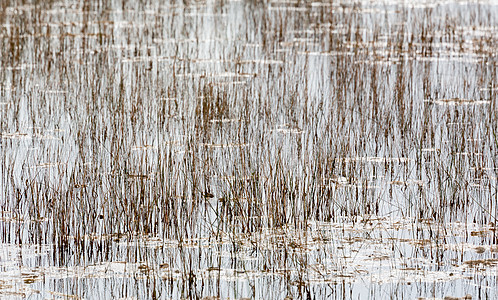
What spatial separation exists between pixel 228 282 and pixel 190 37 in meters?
7.46

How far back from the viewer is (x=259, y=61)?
886 centimetres

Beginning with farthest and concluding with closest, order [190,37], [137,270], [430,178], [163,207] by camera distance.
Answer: [190,37] → [430,178] → [163,207] → [137,270]

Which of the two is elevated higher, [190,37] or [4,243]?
[190,37]

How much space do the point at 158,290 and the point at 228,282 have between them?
0.36 meters

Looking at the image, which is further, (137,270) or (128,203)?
(128,203)

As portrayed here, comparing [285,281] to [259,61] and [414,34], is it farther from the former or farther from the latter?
[414,34]

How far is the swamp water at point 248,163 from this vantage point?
371cm

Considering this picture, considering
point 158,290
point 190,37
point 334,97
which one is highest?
point 190,37

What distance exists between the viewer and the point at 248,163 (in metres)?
5.03

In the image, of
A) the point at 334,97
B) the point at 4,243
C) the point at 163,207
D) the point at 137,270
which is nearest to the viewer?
the point at 137,270

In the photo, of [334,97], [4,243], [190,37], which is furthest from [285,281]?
[190,37]

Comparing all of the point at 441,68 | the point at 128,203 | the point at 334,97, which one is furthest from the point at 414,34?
the point at 128,203

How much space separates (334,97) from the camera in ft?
24.1

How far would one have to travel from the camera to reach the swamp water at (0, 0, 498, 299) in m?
3.71
